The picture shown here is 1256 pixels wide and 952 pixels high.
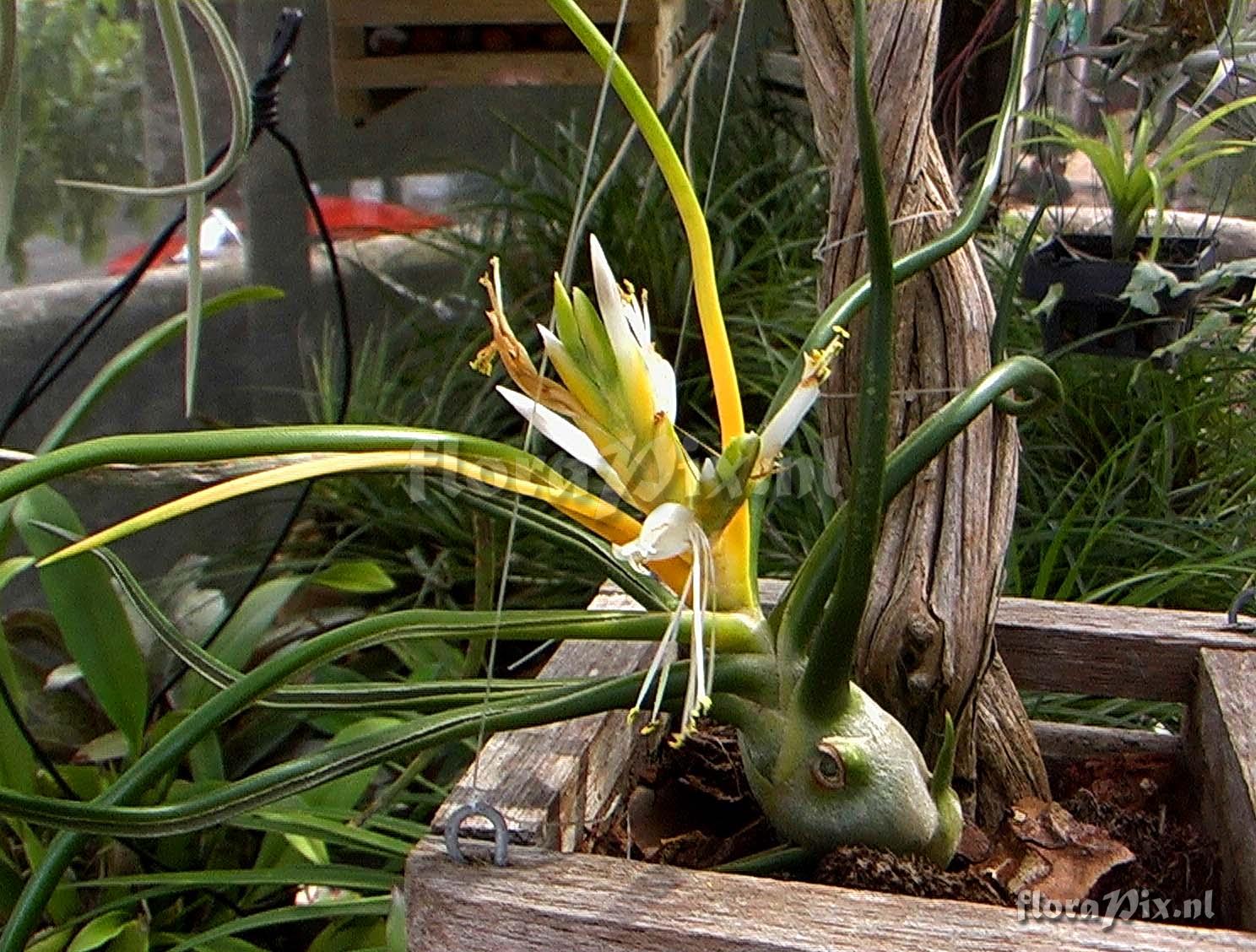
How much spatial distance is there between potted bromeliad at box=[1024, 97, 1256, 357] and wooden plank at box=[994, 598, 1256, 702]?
0.39m

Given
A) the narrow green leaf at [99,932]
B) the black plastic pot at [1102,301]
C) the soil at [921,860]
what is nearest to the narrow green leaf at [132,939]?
the narrow green leaf at [99,932]

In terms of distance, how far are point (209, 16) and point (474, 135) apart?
1326 millimetres

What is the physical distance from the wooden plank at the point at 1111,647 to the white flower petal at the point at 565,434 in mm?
207

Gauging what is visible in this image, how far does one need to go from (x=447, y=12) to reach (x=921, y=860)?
985 mm

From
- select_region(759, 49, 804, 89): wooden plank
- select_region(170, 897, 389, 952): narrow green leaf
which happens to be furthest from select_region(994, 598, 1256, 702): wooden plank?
select_region(759, 49, 804, 89): wooden plank

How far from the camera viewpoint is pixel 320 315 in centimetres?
144

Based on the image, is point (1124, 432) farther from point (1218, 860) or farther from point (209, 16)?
point (209, 16)

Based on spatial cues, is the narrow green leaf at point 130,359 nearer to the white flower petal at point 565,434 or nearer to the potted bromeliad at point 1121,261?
the white flower petal at point 565,434

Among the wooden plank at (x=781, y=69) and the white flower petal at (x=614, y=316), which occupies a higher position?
the wooden plank at (x=781, y=69)

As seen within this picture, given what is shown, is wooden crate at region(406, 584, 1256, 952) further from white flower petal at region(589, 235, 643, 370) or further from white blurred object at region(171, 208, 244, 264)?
white blurred object at region(171, 208, 244, 264)

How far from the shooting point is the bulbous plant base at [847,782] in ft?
1.27

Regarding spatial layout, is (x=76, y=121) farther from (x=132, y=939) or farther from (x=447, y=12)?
(x=132, y=939)

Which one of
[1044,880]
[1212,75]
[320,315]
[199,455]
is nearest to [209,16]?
[199,455]

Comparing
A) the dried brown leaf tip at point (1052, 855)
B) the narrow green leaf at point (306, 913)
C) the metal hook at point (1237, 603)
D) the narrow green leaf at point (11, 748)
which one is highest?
the metal hook at point (1237, 603)
